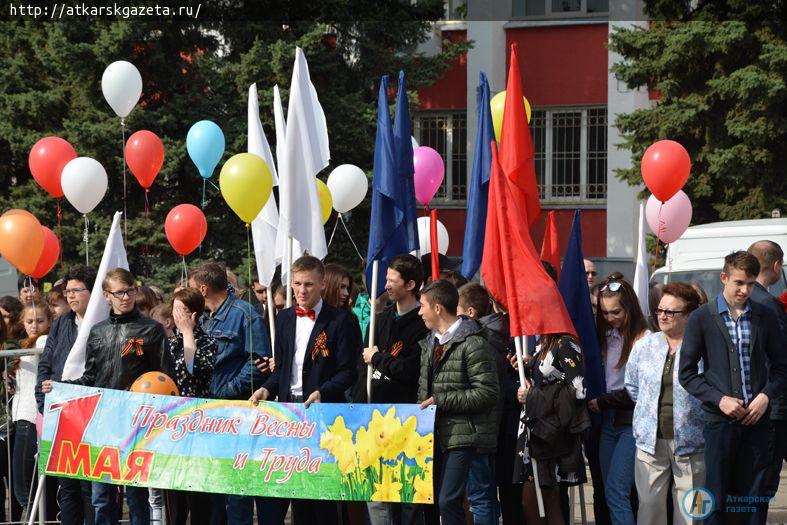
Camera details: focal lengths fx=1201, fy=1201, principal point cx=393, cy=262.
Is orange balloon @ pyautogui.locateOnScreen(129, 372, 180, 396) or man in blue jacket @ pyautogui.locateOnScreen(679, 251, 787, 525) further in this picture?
orange balloon @ pyautogui.locateOnScreen(129, 372, 180, 396)

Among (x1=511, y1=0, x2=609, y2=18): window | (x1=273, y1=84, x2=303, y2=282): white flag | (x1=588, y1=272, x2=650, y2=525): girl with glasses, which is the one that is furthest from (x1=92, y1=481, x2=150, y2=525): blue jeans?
(x1=511, y1=0, x2=609, y2=18): window

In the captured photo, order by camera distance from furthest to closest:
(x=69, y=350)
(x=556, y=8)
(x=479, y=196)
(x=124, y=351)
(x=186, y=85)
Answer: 1. (x=556, y=8)
2. (x=186, y=85)
3. (x=479, y=196)
4. (x=69, y=350)
5. (x=124, y=351)

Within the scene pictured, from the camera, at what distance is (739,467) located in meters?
7.30

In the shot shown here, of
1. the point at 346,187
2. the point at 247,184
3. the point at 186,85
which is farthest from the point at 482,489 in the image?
the point at 186,85

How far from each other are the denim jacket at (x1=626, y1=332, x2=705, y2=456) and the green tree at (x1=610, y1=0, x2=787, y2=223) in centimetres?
1220

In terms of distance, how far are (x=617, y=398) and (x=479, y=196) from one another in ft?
9.30

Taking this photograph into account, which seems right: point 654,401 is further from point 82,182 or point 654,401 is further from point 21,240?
point 82,182

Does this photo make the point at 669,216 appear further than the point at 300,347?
Yes

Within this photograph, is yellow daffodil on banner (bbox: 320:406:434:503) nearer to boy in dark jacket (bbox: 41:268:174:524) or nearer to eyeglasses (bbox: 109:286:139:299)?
boy in dark jacket (bbox: 41:268:174:524)

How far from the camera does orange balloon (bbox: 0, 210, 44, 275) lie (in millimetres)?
11344

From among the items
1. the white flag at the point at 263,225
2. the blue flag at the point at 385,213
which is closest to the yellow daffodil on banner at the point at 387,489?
the blue flag at the point at 385,213

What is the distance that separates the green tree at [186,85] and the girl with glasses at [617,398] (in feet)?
41.8

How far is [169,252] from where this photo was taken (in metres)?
20.8

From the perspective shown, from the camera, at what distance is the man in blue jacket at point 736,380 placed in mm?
7281
